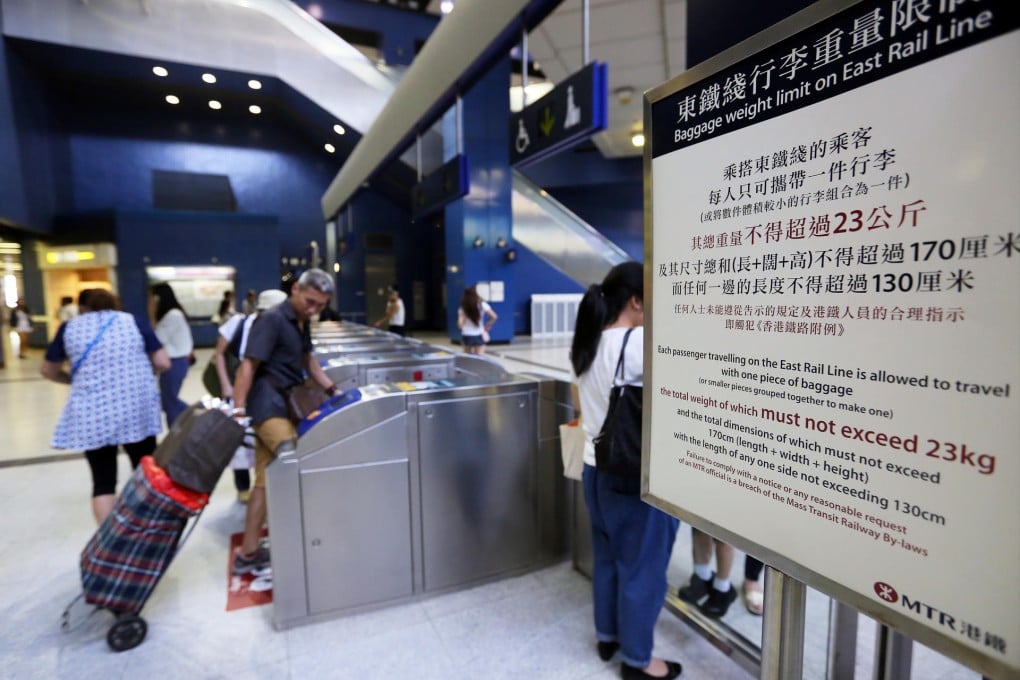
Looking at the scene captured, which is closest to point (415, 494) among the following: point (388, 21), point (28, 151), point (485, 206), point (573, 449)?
point (573, 449)

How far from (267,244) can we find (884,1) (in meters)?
16.1

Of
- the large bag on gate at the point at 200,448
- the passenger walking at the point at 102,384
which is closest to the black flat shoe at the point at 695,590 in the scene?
the large bag on gate at the point at 200,448

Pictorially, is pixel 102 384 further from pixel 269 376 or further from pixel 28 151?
pixel 28 151

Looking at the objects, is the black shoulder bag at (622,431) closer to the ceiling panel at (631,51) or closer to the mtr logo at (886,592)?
the mtr logo at (886,592)

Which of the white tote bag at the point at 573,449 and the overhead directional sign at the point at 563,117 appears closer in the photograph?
the white tote bag at the point at 573,449

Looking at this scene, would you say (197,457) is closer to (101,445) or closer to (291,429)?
(291,429)

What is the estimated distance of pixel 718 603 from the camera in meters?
2.32

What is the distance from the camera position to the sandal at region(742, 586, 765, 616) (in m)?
2.32

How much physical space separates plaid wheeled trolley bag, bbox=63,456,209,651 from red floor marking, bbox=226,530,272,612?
1.19 ft

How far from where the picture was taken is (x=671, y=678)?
1.88m

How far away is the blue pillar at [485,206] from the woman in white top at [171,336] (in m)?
6.24

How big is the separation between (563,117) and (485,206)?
7383 mm

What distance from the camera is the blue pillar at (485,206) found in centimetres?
1027

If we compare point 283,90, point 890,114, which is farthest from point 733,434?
point 283,90
